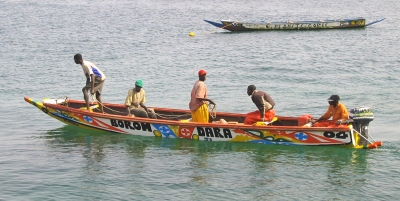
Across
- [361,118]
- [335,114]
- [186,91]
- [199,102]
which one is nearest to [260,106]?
[199,102]

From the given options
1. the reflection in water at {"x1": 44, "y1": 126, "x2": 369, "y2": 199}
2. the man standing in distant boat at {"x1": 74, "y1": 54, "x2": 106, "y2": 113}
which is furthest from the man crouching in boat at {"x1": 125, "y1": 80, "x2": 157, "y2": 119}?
the man standing in distant boat at {"x1": 74, "y1": 54, "x2": 106, "y2": 113}

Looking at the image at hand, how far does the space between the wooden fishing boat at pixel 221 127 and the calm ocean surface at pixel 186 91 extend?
0.23 m

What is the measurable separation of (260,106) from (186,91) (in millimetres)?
7838

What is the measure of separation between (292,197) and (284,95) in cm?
919

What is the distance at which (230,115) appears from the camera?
52.6 feet

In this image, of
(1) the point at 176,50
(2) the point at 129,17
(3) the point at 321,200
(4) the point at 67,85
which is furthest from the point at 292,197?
(2) the point at 129,17

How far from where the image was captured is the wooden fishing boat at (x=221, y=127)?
1406 cm

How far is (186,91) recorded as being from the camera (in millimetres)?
22172

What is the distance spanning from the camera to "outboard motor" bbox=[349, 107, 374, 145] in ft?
45.3

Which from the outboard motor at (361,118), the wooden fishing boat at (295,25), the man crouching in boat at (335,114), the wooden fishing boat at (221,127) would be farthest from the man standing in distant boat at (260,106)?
the wooden fishing boat at (295,25)

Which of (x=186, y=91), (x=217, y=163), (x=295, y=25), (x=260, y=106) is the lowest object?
(x=217, y=163)

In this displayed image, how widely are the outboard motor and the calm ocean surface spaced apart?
514 mm

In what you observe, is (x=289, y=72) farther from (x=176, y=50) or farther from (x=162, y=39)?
(x=162, y=39)

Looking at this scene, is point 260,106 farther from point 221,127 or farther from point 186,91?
point 186,91
